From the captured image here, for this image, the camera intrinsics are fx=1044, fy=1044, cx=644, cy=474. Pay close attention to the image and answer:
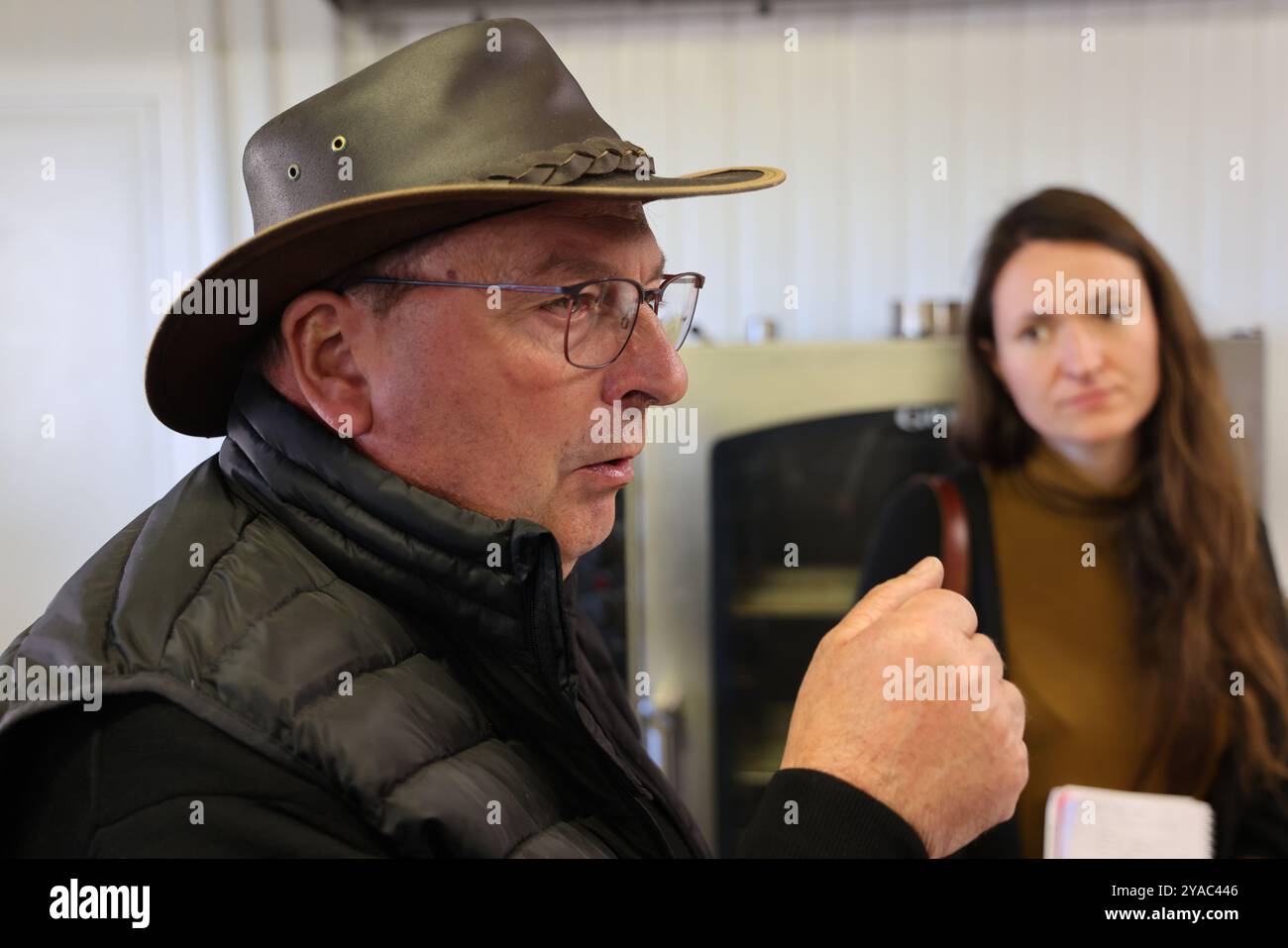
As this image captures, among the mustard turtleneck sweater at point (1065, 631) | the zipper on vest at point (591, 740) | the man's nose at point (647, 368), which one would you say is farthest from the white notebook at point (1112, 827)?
the man's nose at point (647, 368)

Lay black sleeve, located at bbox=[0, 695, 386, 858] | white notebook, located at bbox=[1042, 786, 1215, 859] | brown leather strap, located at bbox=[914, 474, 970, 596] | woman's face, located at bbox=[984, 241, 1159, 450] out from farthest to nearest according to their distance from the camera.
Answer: woman's face, located at bbox=[984, 241, 1159, 450] < brown leather strap, located at bbox=[914, 474, 970, 596] < white notebook, located at bbox=[1042, 786, 1215, 859] < black sleeve, located at bbox=[0, 695, 386, 858]

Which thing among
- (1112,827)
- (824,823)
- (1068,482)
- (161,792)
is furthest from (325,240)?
(1068,482)

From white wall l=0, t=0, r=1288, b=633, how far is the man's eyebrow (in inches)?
37.8

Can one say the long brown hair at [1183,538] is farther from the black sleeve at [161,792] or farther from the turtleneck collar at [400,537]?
the black sleeve at [161,792]

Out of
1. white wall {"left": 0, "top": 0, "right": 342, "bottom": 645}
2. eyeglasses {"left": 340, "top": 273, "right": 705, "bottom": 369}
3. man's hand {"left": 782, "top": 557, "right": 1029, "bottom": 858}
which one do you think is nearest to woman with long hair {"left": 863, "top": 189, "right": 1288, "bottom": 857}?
man's hand {"left": 782, "top": 557, "right": 1029, "bottom": 858}

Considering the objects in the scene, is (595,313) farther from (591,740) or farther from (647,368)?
(591,740)

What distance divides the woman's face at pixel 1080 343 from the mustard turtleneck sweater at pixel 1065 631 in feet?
0.23

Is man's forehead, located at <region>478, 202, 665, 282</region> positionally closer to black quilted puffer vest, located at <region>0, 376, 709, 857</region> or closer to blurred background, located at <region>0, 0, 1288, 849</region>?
black quilted puffer vest, located at <region>0, 376, 709, 857</region>

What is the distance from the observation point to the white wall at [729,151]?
159 cm

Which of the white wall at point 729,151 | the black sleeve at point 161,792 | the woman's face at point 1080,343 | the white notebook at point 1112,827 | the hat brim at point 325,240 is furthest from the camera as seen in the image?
the white wall at point 729,151

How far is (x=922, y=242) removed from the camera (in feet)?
7.43

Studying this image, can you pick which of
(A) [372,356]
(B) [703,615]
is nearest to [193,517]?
(A) [372,356]

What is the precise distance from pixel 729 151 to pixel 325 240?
1411 millimetres

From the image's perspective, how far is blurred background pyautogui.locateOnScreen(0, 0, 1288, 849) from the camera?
162 centimetres
